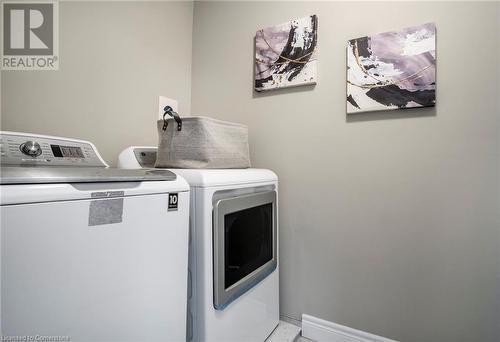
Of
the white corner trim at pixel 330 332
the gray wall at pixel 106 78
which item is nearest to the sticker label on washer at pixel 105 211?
the gray wall at pixel 106 78

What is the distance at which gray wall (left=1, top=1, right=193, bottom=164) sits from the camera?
1228mm

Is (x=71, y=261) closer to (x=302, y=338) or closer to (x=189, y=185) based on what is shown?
(x=189, y=185)

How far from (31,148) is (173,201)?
0.54 m

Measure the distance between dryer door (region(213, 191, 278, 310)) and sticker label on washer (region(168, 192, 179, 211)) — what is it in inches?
7.6

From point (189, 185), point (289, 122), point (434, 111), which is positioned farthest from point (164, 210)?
point (434, 111)

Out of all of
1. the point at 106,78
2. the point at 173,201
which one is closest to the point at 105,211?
the point at 173,201

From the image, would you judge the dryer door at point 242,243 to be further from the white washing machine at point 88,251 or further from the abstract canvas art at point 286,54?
the abstract canvas art at point 286,54

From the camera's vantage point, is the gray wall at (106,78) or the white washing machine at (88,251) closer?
the white washing machine at (88,251)

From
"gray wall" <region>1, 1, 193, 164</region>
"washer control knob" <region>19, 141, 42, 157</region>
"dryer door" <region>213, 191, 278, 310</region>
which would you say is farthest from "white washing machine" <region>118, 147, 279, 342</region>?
"washer control knob" <region>19, 141, 42, 157</region>

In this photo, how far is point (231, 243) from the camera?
1183 mm

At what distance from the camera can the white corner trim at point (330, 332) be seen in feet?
4.68

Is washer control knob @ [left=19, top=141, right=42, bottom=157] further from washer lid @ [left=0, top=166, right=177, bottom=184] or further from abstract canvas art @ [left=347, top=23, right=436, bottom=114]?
abstract canvas art @ [left=347, top=23, right=436, bottom=114]

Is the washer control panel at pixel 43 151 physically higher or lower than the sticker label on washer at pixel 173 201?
higher

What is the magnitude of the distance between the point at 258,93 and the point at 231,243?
101 cm
